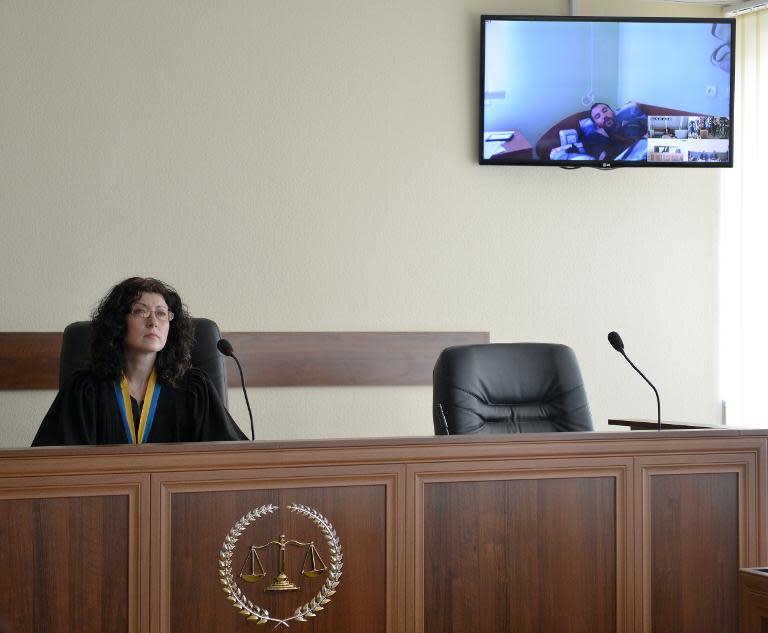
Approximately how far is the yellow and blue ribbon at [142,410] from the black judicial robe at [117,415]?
1 centimetres

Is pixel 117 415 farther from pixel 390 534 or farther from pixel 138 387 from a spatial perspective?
pixel 390 534

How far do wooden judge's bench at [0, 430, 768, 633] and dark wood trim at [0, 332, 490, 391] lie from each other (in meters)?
1.70

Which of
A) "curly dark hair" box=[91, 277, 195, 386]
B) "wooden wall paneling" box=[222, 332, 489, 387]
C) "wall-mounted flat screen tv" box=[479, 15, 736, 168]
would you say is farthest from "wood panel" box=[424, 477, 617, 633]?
"wall-mounted flat screen tv" box=[479, 15, 736, 168]

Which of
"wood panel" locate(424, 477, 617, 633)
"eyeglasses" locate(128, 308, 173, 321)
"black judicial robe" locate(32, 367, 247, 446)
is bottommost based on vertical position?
"wood panel" locate(424, 477, 617, 633)

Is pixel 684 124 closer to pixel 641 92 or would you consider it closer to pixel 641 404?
pixel 641 92

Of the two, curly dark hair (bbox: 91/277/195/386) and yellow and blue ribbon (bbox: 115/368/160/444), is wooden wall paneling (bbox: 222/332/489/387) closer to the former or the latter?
curly dark hair (bbox: 91/277/195/386)

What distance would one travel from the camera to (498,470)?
9.16ft

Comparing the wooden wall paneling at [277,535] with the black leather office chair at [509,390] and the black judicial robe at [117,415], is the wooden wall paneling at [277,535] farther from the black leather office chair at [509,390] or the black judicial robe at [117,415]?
the black leather office chair at [509,390]

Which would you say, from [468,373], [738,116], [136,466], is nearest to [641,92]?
[738,116]

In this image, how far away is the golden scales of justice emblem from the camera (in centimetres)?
256

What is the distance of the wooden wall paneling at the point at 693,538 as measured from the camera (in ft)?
9.46

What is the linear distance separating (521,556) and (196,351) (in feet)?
4.30

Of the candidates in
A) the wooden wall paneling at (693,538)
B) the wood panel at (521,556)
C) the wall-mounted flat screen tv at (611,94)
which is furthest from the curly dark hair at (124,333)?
the wall-mounted flat screen tv at (611,94)

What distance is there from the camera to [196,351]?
11.5 ft
